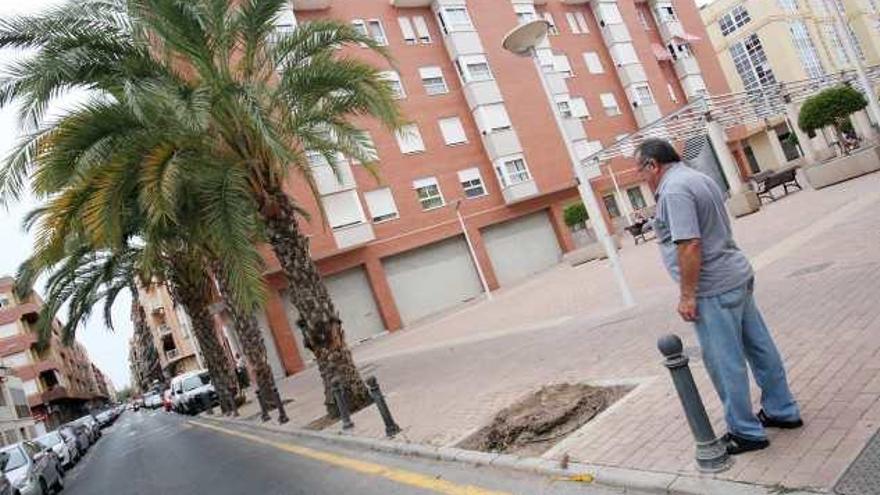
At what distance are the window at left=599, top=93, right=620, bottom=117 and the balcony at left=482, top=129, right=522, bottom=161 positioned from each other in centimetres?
857

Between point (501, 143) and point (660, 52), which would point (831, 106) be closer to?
point (501, 143)

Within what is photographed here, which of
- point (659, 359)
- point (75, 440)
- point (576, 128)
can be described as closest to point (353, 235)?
point (75, 440)

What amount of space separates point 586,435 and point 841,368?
183cm

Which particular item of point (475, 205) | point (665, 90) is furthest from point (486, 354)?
point (665, 90)

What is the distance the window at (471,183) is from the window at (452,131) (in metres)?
1.47

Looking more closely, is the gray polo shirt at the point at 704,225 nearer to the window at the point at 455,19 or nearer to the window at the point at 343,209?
the window at the point at 343,209

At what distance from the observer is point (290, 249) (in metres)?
11.4

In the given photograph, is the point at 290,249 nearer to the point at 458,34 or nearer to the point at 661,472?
the point at 661,472

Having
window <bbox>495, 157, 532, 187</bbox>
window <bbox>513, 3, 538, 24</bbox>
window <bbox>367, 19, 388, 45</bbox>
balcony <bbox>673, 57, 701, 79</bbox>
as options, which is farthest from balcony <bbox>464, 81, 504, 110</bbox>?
balcony <bbox>673, 57, 701, 79</bbox>

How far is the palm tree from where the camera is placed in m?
9.84

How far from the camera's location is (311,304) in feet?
37.3

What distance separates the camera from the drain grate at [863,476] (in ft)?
10.5

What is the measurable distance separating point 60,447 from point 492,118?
2184 centimetres

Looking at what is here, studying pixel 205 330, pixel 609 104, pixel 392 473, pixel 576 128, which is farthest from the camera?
pixel 609 104
